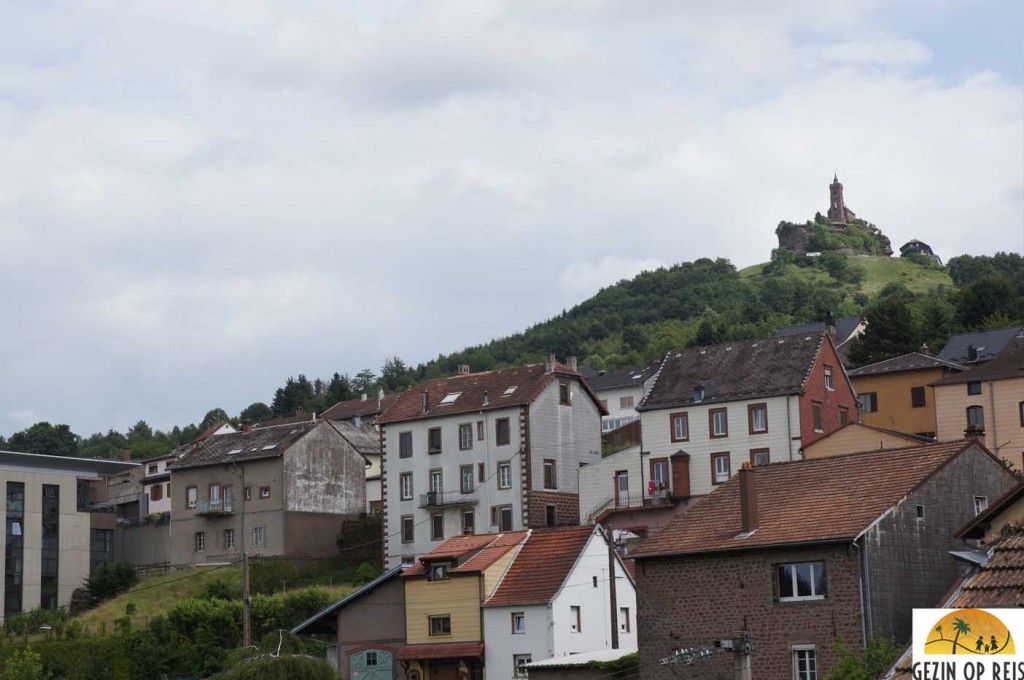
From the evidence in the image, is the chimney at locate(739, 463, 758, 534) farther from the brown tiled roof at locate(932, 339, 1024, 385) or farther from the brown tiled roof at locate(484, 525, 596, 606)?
the brown tiled roof at locate(932, 339, 1024, 385)

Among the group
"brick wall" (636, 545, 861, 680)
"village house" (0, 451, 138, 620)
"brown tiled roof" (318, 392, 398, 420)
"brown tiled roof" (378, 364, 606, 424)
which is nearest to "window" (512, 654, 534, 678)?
"brick wall" (636, 545, 861, 680)

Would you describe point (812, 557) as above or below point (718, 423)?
below

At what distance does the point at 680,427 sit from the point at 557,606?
23.4m

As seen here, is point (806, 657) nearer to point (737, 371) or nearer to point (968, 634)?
point (968, 634)

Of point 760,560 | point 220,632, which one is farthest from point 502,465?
point 760,560

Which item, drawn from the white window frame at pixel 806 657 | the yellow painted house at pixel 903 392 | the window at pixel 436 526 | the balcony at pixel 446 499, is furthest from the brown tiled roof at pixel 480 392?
the white window frame at pixel 806 657

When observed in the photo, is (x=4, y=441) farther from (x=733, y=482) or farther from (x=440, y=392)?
(x=733, y=482)

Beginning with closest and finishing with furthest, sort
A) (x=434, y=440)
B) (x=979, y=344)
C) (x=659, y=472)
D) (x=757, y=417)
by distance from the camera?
(x=757, y=417), (x=659, y=472), (x=434, y=440), (x=979, y=344)

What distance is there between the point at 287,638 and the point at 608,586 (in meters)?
13.1

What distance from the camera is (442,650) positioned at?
6050 centimetres

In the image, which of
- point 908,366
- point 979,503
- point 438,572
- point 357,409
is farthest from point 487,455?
point 357,409

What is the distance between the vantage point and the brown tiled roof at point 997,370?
79438mm

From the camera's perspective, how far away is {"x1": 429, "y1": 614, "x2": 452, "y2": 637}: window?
61.4 metres

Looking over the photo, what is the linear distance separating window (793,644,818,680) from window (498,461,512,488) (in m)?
38.6
